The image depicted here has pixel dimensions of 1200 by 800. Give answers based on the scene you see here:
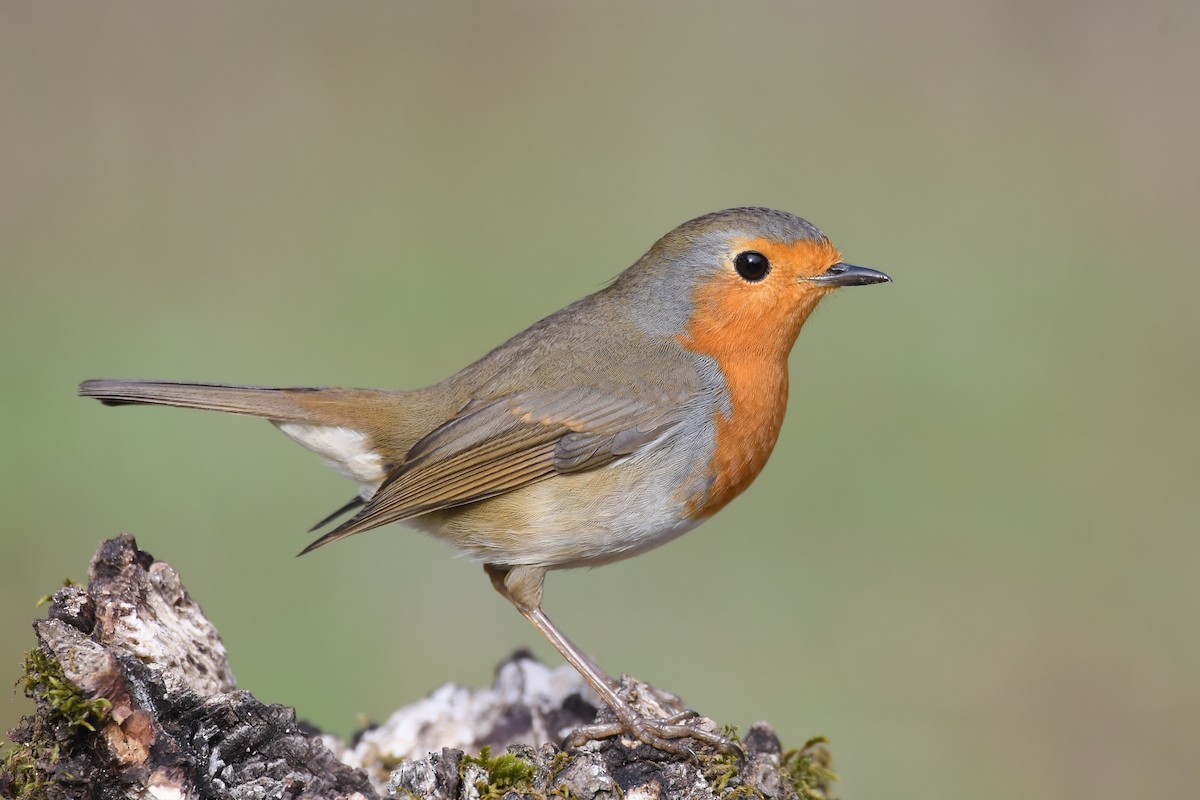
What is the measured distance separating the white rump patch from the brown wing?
214mm

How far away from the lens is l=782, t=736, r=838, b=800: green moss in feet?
13.5

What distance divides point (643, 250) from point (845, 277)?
4283 millimetres

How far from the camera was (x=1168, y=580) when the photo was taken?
23.4 feet

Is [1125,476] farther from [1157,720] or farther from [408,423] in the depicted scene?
[408,423]

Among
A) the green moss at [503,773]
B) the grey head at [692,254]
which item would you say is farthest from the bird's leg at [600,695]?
the grey head at [692,254]

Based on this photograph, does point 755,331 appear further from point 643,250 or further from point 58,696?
point 643,250

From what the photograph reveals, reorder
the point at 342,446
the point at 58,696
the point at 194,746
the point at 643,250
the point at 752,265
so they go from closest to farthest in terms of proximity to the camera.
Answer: the point at 58,696 < the point at 194,746 < the point at 752,265 < the point at 342,446 < the point at 643,250

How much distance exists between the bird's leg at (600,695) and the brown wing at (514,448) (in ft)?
1.21

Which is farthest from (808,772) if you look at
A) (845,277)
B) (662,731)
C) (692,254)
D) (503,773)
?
(692,254)

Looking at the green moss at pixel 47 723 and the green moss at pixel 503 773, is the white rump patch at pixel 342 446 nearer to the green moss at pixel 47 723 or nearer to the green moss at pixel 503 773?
the green moss at pixel 503 773

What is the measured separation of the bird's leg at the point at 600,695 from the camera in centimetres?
383

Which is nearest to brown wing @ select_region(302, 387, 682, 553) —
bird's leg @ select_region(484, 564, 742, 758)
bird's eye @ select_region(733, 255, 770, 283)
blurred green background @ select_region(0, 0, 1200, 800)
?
bird's leg @ select_region(484, 564, 742, 758)

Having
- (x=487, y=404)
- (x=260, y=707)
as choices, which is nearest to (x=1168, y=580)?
(x=487, y=404)

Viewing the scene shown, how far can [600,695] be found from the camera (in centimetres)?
421
